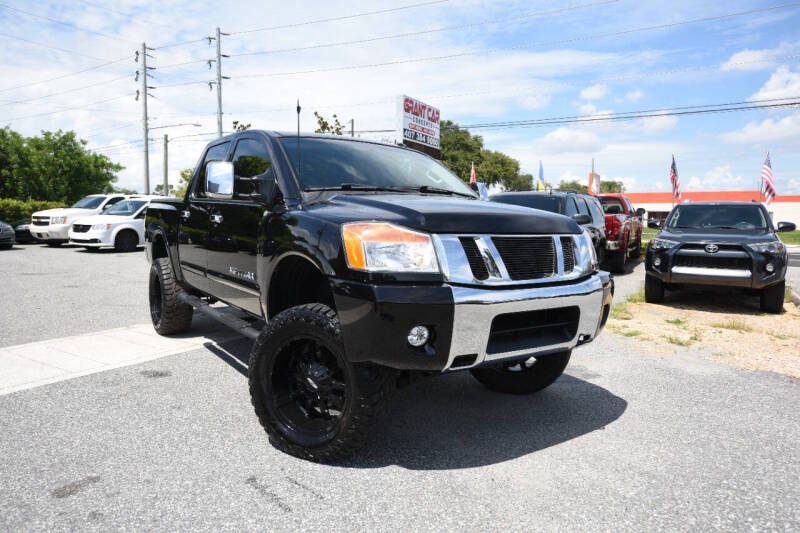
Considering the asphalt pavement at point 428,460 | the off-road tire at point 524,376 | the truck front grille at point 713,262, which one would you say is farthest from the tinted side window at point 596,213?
the off-road tire at point 524,376

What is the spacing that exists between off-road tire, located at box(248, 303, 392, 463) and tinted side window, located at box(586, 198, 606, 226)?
9290 mm

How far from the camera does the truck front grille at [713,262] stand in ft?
25.2

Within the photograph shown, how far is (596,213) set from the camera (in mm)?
11547

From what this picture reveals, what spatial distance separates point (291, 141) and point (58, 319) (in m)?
4.52

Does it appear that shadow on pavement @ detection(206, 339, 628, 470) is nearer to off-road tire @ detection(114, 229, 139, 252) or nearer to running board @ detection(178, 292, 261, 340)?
running board @ detection(178, 292, 261, 340)

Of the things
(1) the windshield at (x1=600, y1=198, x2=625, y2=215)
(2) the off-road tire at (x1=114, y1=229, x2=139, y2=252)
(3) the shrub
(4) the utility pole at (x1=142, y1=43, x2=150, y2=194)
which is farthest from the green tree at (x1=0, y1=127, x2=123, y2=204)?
(1) the windshield at (x1=600, y1=198, x2=625, y2=215)

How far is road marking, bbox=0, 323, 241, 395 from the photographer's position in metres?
4.34

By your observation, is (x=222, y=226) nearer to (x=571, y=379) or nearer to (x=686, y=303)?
(x=571, y=379)

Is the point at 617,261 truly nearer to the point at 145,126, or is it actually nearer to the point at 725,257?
the point at 725,257

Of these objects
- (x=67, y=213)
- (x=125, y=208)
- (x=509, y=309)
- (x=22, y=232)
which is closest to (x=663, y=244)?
(x=509, y=309)

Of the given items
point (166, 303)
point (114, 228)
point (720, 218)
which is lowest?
point (166, 303)

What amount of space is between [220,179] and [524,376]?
2.50m

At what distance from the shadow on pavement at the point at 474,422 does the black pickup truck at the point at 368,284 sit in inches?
9.0

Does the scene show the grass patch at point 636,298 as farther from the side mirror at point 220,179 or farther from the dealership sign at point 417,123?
the dealership sign at point 417,123
